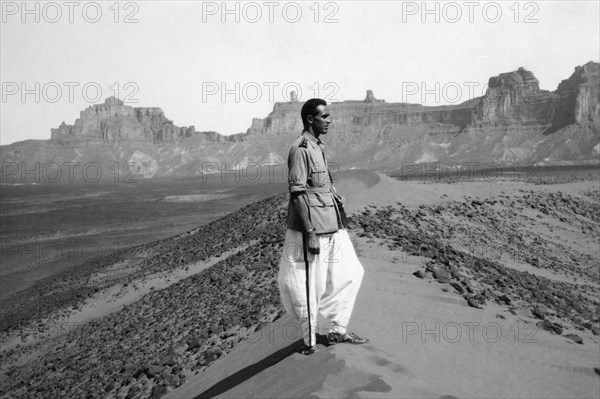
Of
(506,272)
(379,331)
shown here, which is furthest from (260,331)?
(506,272)

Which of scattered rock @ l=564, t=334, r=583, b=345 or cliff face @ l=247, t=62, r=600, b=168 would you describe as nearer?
scattered rock @ l=564, t=334, r=583, b=345

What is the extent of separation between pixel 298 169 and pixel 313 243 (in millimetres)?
700

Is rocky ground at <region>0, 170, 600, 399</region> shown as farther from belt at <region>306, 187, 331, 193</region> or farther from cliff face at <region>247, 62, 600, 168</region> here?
cliff face at <region>247, 62, 600, 168</region>

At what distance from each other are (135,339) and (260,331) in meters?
4.91

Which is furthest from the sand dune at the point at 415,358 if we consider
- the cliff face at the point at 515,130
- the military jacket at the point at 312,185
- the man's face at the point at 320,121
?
the cliff face at the point at 515,130

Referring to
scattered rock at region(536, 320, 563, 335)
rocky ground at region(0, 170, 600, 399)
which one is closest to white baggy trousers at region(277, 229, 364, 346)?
rocky ground at region(0, 170, 600, 399)

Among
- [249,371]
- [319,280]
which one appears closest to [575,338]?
[319,280]

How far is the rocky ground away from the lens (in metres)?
8.50

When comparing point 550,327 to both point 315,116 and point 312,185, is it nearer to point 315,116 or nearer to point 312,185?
point 312,185

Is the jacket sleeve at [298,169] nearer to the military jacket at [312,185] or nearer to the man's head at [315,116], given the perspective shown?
the military jacket at [312,185]

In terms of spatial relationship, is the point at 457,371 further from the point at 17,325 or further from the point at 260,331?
the point at 17,325

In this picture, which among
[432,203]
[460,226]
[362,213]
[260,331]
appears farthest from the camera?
[432,203]

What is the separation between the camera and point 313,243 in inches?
184

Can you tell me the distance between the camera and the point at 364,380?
446cm
